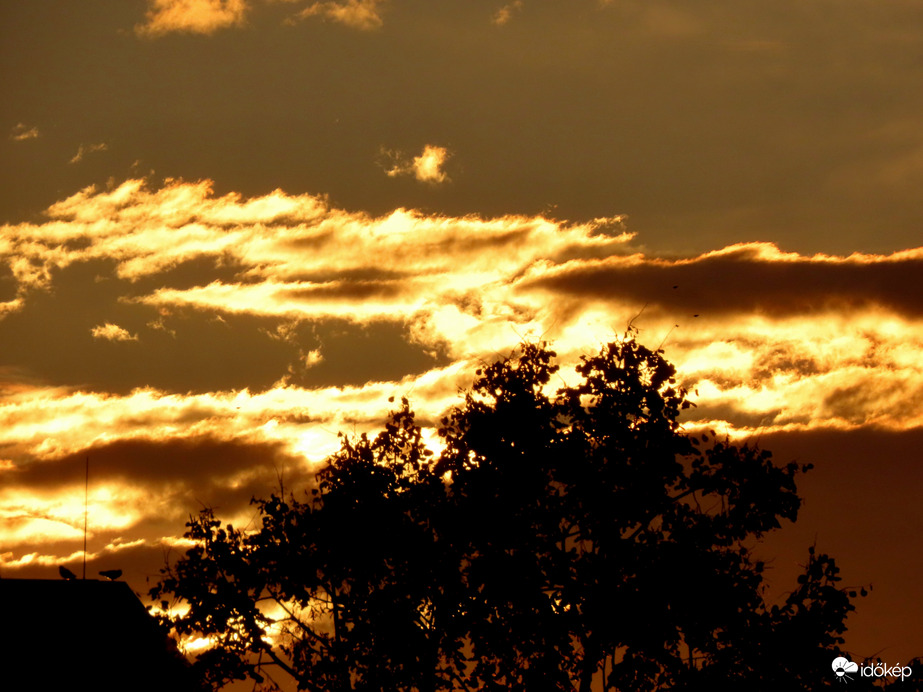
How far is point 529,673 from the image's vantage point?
3095 cm

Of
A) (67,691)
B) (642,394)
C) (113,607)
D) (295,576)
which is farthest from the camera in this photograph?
(113,607)

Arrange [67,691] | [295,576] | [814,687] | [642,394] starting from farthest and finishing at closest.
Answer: [67,691] < [295,576] < [642,394] < [814,687]

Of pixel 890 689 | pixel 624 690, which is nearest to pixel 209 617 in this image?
pixel 624 690

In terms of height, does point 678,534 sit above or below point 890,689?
above

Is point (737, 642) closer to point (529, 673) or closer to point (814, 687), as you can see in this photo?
point (814, 687)

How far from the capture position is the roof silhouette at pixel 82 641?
37.6 m

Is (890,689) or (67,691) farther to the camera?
(67,691)

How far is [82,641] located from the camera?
3894cm

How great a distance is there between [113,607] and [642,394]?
21623mm

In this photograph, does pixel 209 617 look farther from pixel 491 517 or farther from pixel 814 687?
pixel 814 687

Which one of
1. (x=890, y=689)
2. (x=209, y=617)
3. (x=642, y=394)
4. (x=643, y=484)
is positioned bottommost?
(x=890, y=689)

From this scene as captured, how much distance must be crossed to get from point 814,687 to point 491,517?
9.67m

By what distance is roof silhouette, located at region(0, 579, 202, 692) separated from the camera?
37594mm

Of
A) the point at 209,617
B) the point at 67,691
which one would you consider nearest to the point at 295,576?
the point at 209,617
